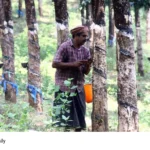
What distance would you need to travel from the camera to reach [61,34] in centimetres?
873

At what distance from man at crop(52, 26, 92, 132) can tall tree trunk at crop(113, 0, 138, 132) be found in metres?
0.67

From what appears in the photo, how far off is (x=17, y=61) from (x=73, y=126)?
1320 centimetres

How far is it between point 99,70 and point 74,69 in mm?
509

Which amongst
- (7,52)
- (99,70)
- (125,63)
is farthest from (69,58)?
(7,52)

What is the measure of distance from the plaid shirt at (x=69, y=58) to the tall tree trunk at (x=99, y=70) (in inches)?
11.1

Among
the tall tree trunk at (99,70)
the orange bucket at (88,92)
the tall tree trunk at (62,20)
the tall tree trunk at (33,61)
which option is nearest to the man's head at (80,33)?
the tall tree trunk at (99,70)

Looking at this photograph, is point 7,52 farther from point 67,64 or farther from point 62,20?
point 67,64

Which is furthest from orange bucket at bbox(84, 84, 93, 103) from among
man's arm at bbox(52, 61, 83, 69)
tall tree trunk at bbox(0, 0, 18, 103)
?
tall tree trunk at bbox(0, 0, 18, 103)

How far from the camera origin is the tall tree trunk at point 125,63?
592 centimetres

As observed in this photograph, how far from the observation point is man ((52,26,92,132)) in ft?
21.3

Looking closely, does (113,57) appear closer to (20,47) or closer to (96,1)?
(20,47)
